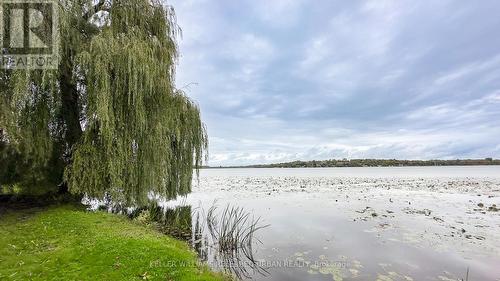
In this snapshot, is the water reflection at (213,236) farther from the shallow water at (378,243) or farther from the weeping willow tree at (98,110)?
the weeping willow tree at (98,110)

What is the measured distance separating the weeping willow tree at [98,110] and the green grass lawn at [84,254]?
2059 mm

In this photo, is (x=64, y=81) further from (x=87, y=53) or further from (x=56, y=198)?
(x=56, y=198)

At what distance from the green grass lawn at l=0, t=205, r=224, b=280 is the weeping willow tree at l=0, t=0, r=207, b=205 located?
2059 mm

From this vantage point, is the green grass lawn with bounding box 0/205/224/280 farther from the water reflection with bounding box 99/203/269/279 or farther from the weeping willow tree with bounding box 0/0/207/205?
the weeping willow tree with bounding box 0/0/207/205

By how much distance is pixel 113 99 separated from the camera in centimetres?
1027

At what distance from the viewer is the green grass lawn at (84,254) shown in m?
5.59

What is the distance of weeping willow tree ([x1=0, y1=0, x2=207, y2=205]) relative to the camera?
9.49 meters

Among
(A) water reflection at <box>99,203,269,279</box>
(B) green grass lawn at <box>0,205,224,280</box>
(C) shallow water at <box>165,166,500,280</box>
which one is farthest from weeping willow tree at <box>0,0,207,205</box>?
(C) shallow water at <box>165,166,500,280</box>

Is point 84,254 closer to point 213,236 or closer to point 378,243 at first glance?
point 213,236

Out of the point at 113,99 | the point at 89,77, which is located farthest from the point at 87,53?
the point at 113,99

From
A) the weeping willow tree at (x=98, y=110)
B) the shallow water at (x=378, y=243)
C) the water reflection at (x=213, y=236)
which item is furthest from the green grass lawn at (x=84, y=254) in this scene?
the shallow water at (x=378, y=243)

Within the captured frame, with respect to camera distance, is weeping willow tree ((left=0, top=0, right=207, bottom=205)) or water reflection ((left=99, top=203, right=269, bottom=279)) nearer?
water reflection ((left=99, top=203, right=269, bottom=279))

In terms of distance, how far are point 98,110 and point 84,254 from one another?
16.5 feet

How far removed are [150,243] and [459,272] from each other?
828cm
